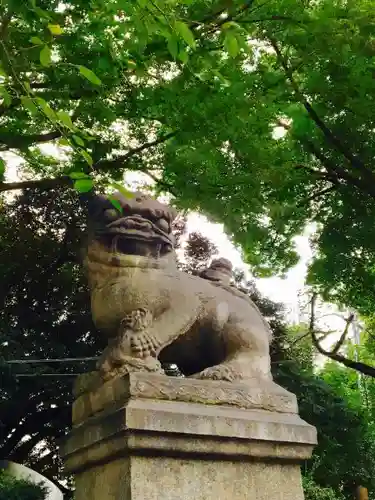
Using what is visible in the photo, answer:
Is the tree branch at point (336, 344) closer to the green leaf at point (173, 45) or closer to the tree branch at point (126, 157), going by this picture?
the tree branch at point (126, 157)

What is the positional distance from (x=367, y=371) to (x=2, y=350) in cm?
628

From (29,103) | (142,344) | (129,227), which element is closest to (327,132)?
(129,227)

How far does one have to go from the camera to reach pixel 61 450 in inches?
157

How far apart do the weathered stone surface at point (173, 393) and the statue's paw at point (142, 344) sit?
0.57 feet

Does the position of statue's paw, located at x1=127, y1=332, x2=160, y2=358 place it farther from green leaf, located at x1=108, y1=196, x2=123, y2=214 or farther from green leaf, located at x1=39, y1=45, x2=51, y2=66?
green leaf, located at x1=39, y1=45, x2=51, y2=66

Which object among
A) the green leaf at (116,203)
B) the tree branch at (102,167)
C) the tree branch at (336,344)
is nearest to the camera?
the green leaf at (116,203)

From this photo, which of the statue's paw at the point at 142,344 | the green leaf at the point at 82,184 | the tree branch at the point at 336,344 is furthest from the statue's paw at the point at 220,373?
the tree branch at the point at 336,344

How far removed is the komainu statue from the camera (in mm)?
3768

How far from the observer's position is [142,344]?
3.64 meters

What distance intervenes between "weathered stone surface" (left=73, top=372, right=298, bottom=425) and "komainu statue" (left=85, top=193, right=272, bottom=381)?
3.8 inches

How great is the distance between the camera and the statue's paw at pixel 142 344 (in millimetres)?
3629

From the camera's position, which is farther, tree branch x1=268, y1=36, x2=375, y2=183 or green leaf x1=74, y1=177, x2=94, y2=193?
tree branch x1=268, y1=36, x2=375, y2=183

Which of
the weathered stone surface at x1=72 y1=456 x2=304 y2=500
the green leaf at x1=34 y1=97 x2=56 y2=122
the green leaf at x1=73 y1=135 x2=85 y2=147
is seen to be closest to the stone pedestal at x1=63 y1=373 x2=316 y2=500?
the weathered stone surface at x1=72 y1=456 x2=304 y2=500

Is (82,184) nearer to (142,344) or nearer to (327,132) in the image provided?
(142,344)
